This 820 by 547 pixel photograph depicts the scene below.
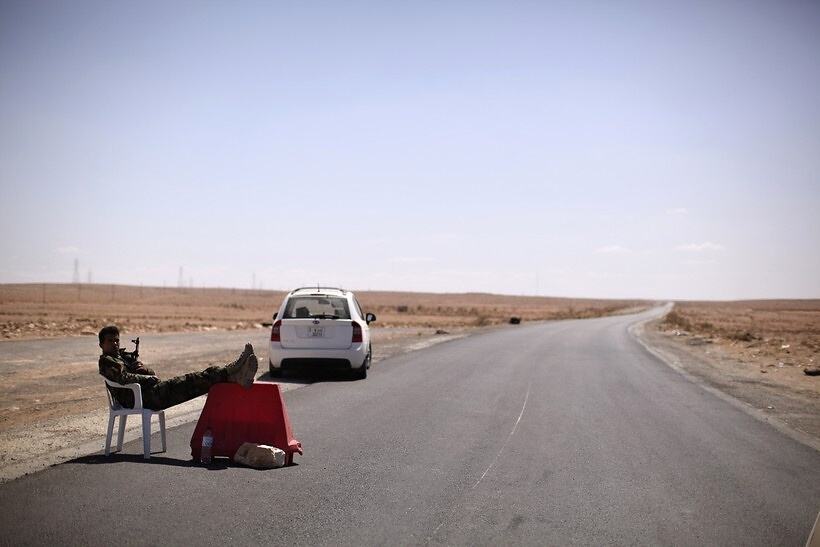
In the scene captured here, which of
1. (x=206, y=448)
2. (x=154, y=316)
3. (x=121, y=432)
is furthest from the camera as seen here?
(x=154, y=316)

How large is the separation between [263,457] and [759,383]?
44.8 feet

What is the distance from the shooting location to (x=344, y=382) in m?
14.7

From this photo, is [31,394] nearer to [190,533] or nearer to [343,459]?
[343,459]

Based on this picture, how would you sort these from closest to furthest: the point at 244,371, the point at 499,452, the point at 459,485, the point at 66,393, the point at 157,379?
the point at 459,485 < the point at 244,371 < the point at 157,379 < the point at 499,452 < the point at 66,393

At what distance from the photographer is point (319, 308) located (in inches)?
614

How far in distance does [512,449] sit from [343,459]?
1973 mm

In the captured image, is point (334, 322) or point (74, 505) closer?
point (74, 505)

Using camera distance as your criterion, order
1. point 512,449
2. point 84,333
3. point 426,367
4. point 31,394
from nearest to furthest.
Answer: point 512,449
point 31,394
point 426,367
point 84,333

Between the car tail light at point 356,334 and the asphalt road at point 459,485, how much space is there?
3.29 m

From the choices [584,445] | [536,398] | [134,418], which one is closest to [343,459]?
[584,445]

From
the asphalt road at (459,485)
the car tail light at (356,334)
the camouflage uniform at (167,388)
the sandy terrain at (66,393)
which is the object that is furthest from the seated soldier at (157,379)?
the car tail light at (356,334)

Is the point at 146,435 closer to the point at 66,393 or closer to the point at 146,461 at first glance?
the point at 146,461

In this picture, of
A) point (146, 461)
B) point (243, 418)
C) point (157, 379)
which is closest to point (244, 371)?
point (243, 418)

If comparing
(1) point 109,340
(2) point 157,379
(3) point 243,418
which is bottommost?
(3) point 243,418
